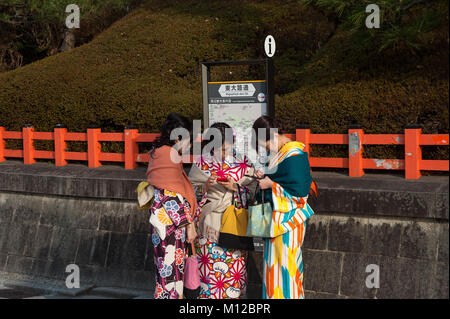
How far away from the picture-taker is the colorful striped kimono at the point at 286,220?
470 centimetres

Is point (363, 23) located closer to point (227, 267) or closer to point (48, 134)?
point (227, 267)

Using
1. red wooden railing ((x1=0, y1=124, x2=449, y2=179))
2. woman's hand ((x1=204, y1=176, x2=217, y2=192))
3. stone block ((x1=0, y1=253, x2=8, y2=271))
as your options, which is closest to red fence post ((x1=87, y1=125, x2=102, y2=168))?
red wooden railing ((x1=0, y1=124, x2=449, y2=179))

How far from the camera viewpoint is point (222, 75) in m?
12.8

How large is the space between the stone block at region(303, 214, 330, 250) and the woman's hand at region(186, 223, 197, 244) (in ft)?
5.16

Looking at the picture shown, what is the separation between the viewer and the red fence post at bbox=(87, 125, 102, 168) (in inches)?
370

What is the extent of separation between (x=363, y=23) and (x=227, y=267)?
4762 mm

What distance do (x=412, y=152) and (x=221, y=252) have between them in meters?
3.22

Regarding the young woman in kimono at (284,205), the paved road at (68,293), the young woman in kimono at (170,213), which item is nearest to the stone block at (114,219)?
the paved road at (68,293)

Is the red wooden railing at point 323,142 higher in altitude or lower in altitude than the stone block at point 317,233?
higher

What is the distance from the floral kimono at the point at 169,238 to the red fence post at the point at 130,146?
13.1 ft

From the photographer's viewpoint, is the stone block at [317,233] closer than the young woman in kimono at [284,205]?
No

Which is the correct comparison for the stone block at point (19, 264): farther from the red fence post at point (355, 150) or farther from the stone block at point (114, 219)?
the red fence post at point (355, 150)

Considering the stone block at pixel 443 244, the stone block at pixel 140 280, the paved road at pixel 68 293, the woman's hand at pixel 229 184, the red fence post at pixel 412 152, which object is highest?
the red fence post at pixel 412 152

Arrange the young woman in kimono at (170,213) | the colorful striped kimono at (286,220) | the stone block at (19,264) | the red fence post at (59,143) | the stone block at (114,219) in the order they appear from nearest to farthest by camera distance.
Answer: the colorful striped kimono at (286,220), the young woman in kimono at (170,213), the stone block at (114,219), the stone block at (19,264), the red fence post at (59,143)
